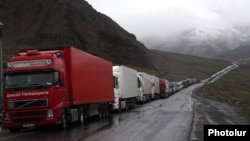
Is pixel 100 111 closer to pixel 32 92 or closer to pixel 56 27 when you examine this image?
pixel 32 92

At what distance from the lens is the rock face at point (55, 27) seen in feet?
342

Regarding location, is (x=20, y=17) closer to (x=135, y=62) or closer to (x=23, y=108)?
(x=135, y=62)

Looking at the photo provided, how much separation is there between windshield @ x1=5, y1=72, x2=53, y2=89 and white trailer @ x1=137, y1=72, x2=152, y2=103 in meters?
31.2

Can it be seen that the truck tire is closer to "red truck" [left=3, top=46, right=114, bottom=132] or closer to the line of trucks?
the line of trucks

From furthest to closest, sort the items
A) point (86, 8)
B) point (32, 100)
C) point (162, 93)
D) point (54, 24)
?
point (86, 8) → point (54, 24) → point (162, 93) → point (32, 100)

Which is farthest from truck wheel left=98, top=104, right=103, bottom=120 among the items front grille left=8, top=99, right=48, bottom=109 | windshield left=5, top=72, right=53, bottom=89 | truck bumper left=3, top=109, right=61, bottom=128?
front grille left=8, top=99, right=48, bottom=109

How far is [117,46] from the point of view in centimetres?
12938

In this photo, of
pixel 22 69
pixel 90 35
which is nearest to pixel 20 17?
pixel 90 35

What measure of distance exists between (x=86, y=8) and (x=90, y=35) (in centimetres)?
1169

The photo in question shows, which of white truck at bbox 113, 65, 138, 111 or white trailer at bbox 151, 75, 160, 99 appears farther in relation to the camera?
white trailer at bbox 151, 75, 160, 99

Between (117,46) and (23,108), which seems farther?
(117,46)

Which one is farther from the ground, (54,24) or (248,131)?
(54,24)

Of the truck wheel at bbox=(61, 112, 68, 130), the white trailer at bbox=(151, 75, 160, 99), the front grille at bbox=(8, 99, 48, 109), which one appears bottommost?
the truck wheel at bbox=(61, 112, 68, 130)

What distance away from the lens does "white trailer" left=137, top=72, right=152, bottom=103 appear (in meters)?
54.0
